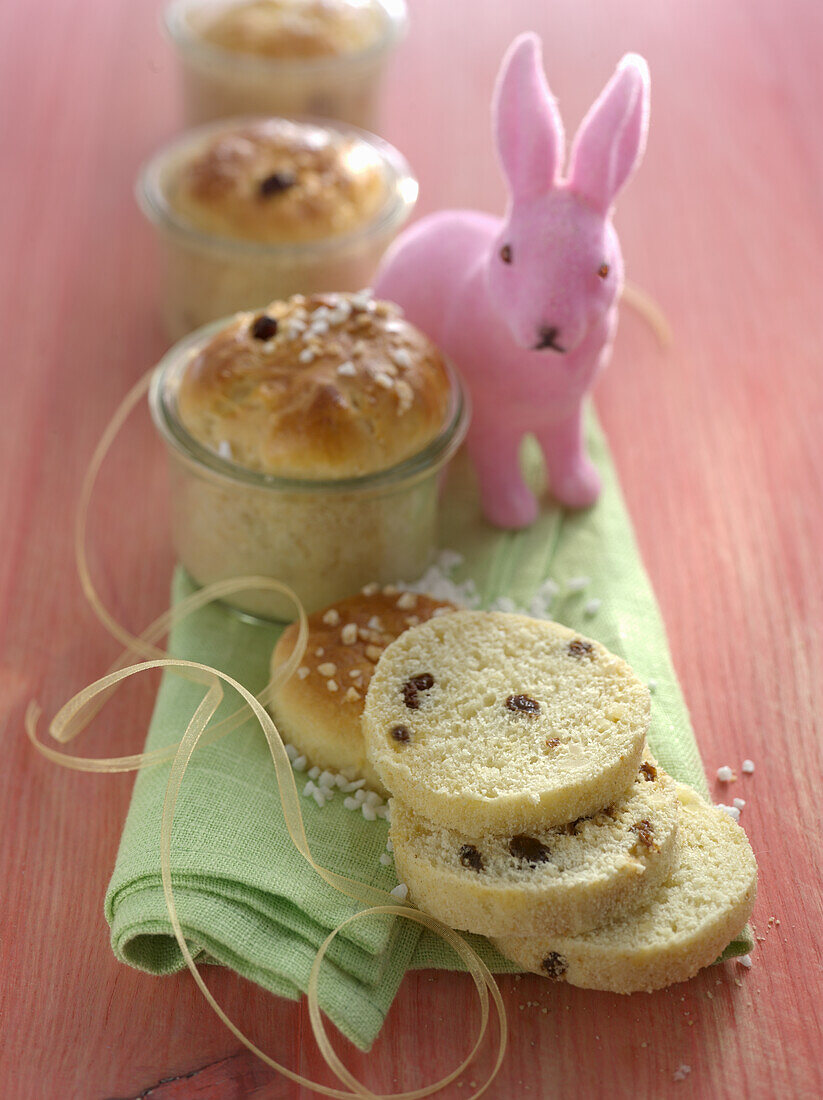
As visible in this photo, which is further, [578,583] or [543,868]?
[578,583]

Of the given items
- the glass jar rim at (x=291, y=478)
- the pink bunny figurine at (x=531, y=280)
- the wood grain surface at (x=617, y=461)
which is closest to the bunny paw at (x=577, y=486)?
the pink bunny figurine at (x=531, y=280)

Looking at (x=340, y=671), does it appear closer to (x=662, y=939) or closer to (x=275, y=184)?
(x=662, y=939)

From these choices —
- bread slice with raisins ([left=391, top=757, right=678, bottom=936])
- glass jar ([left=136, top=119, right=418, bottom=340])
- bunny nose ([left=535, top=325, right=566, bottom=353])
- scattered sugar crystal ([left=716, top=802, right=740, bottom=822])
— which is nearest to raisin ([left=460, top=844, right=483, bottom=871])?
bread slice with raisins ([left=391, top=757, right=678, bottom=936])

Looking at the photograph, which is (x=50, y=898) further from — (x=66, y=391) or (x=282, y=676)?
(x=66, y=391)

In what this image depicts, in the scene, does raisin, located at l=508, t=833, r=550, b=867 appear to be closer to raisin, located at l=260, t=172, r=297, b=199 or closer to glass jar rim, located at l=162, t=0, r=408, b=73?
raisin, located at l=260, t=172, r=297, b=199

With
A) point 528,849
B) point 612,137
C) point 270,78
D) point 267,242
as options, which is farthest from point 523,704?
point 270,78

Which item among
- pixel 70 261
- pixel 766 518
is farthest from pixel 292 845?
pixel 70 261
